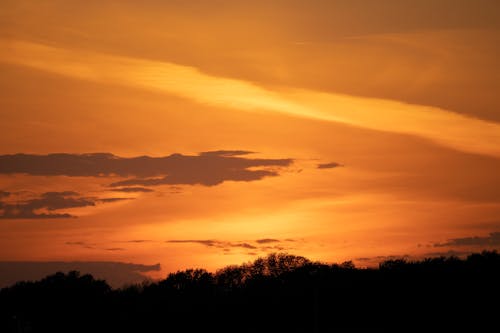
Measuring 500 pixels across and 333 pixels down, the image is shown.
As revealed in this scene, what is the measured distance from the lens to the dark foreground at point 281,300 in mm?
72938

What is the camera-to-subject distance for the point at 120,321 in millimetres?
95750

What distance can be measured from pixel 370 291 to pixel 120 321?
30.2 meters

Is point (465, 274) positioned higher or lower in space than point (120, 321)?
higher

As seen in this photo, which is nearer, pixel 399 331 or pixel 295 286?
pixel 399 331

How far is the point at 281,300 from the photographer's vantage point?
8700 cm

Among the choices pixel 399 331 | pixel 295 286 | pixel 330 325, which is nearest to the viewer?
pixel 399 331

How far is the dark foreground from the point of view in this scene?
2872 inches

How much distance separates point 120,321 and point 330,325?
96.8 ft

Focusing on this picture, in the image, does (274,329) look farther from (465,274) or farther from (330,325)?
(465,274)

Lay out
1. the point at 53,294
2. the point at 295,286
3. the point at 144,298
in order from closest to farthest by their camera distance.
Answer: the point at 295,286 → the point at 144,298 → the point at 53,294

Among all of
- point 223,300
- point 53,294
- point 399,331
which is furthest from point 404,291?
point 53,294

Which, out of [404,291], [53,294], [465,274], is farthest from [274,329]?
[53,294]

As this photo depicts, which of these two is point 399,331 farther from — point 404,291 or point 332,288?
point 332,288

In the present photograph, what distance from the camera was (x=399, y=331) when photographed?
69500 mm
